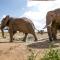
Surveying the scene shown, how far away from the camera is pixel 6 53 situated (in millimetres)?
8305

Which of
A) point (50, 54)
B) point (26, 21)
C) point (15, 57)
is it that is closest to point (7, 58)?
point (15, 57)

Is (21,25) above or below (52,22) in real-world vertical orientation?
below

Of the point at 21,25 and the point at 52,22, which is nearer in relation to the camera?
the point at 52,22

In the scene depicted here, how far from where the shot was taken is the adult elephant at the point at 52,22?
12.4 m

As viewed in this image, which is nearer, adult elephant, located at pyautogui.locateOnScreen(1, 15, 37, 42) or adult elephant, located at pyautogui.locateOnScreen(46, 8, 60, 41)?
adult elephant, located at pyautogui.locateOnScreen(46, 8, 60, 41)

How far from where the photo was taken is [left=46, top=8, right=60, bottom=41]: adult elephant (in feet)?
40.8

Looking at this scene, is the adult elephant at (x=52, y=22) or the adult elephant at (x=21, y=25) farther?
the adult elephant at (x=21, y=25)

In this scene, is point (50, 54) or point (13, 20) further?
point (13, 20)

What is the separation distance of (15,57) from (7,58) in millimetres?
255

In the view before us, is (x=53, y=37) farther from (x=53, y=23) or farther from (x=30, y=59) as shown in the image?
(x=30, y=59)

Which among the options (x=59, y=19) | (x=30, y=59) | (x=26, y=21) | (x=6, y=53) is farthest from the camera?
(x=26, y=21)

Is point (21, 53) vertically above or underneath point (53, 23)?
underneath

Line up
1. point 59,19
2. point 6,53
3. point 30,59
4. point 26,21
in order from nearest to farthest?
1. point 30,59
2. point 6,53
3. point 59,19
4. point 26,21

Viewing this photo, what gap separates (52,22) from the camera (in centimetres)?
1277
